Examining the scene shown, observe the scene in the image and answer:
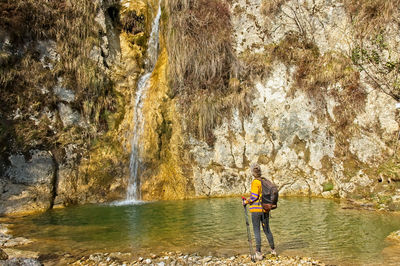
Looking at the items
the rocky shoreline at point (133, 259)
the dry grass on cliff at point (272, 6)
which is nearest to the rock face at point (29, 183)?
the rocky shoreline at point (133, 259)

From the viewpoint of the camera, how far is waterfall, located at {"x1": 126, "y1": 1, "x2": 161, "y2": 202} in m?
17.1

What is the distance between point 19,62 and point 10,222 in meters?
8.82

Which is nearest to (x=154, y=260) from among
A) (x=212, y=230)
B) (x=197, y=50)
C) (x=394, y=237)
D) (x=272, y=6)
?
(x=212, y=230)

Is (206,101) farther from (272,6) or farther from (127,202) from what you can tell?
(272,6)

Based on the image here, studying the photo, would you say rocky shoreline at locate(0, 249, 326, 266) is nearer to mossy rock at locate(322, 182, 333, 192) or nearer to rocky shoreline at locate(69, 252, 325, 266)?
rocky shoreline at locate(69, 252, 325, 266)

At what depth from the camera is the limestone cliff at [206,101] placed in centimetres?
1528

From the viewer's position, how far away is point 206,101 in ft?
59.1

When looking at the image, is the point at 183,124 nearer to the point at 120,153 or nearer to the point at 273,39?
the point at 120,153

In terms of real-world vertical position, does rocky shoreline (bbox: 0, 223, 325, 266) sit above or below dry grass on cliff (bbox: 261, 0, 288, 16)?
below

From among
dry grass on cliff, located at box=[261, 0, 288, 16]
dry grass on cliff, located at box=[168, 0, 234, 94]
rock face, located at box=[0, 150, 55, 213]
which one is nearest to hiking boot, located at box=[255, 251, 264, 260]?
rock face, located at box=[0, 150, 55, 213]

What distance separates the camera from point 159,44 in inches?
818

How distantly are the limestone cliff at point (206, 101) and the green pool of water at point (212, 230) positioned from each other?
103 inches

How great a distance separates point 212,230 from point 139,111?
10233mm

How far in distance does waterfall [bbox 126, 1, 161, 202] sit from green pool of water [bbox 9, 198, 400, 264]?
9.34 ft
